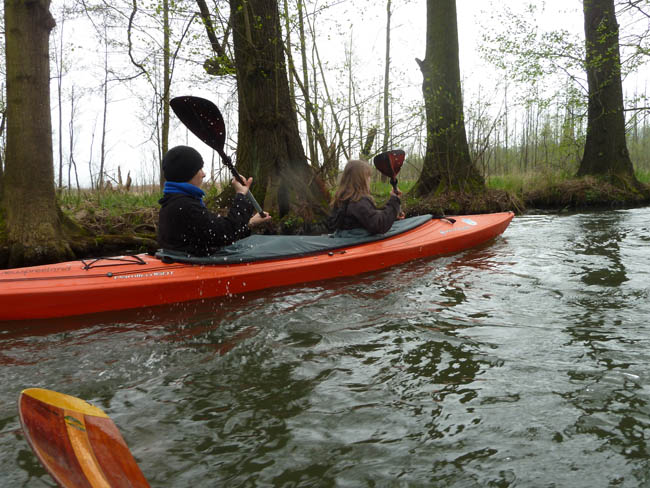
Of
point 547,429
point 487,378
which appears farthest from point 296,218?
point 547,429

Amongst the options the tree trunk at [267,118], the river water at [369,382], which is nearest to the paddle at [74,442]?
the river water at [369,382]

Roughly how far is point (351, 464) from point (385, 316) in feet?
5.67

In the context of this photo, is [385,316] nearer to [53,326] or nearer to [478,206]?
[53,326]

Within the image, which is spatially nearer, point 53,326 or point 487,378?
point 487,378

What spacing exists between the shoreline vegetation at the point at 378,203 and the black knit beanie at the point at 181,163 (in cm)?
258

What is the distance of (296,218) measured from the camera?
654 cm

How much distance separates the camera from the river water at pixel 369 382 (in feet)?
5.50

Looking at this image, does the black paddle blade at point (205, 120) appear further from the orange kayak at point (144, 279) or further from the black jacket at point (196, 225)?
the orange kayak at point (144, 279)

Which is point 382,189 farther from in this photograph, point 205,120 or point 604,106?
point 205,120

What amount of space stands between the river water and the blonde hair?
39.2 inches

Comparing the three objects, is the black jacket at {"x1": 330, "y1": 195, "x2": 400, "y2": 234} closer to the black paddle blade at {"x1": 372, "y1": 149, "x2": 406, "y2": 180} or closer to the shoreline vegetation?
the black paddle blade at {"x1": 372, "y1": 149, "x2": 406, "y2": 180}

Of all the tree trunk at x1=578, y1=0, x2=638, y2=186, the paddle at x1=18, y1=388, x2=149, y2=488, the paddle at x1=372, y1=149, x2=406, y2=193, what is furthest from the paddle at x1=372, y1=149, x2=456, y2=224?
the tree trunk at x1=578, y1=0, x2=638, y2=186

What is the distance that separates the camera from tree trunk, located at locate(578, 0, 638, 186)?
10047 millimetres

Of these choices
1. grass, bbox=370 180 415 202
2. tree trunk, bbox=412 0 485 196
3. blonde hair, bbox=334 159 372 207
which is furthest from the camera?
grass, bbox=370 180 415 202
